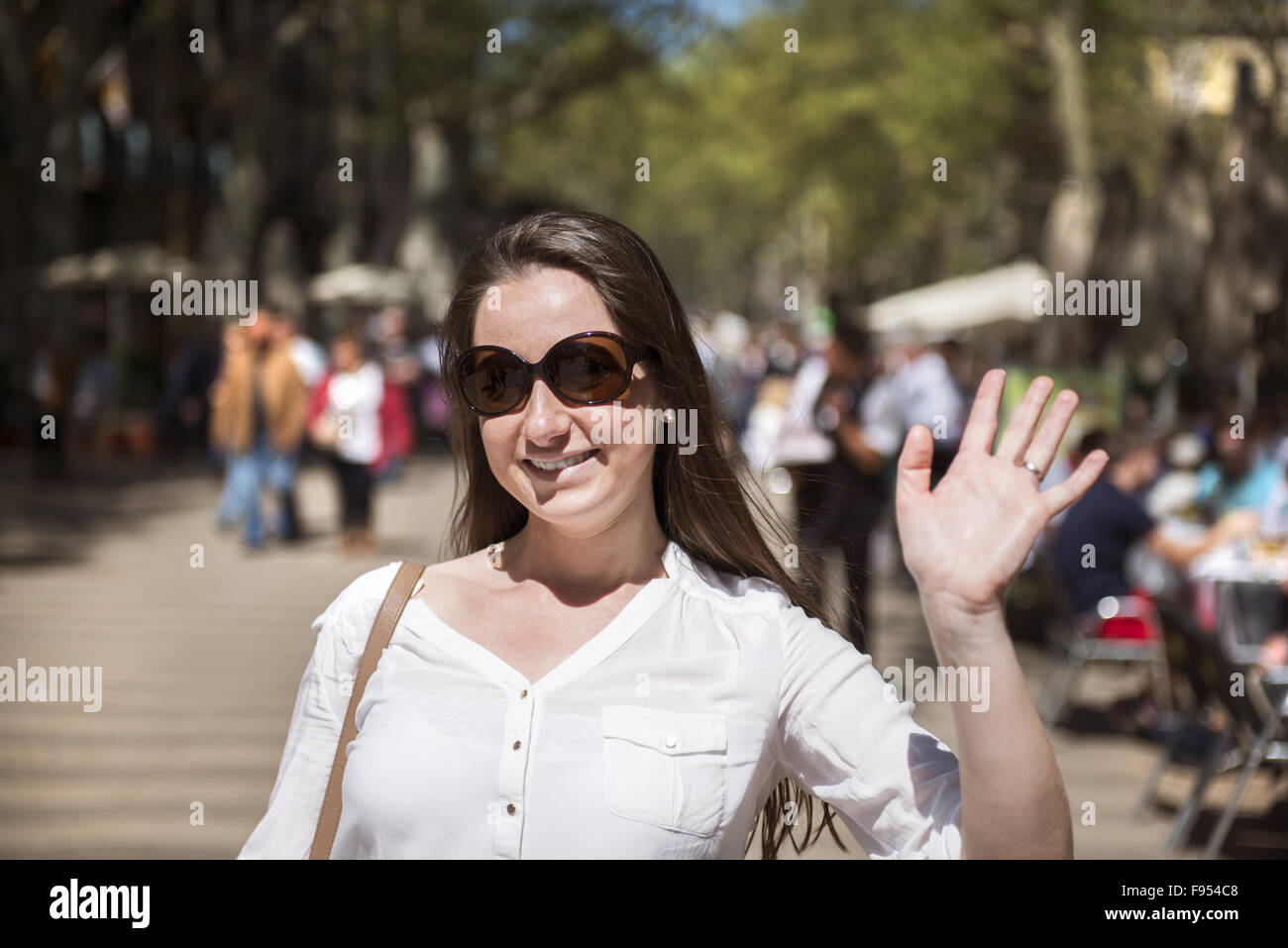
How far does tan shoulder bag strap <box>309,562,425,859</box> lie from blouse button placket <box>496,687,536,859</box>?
0.24 metres

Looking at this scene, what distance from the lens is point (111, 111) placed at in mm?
44156

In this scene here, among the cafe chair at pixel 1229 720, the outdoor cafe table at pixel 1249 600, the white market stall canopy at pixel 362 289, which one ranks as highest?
the white market stall canopy at pixel 362 289

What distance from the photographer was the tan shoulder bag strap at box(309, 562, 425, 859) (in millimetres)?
2154

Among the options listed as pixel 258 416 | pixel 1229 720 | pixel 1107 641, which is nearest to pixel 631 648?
pixel 1229 720

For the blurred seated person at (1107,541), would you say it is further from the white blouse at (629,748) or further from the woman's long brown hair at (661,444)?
the white blouse at (629,748)

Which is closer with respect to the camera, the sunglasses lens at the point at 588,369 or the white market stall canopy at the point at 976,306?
the sunglasses lens at the point at 588,369

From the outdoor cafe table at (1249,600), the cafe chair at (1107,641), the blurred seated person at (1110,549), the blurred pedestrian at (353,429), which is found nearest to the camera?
the outdoor cafe table at (1249,600)

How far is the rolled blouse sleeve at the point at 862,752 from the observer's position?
1.96 metres

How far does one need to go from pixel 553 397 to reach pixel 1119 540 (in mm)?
7023

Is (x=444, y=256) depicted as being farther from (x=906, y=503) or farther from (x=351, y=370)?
(x=906, y=503)

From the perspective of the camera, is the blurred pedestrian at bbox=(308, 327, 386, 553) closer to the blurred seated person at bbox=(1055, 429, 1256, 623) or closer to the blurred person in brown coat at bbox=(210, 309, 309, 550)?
the blurred person in brown coat at bbox=(210, 309, 309, 550)

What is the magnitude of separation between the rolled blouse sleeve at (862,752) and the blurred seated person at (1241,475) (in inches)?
300

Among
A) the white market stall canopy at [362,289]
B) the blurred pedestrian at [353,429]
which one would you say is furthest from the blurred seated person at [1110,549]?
the white market stall canopy at [362,289]

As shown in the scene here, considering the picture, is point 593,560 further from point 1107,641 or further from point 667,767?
point 1107,641
